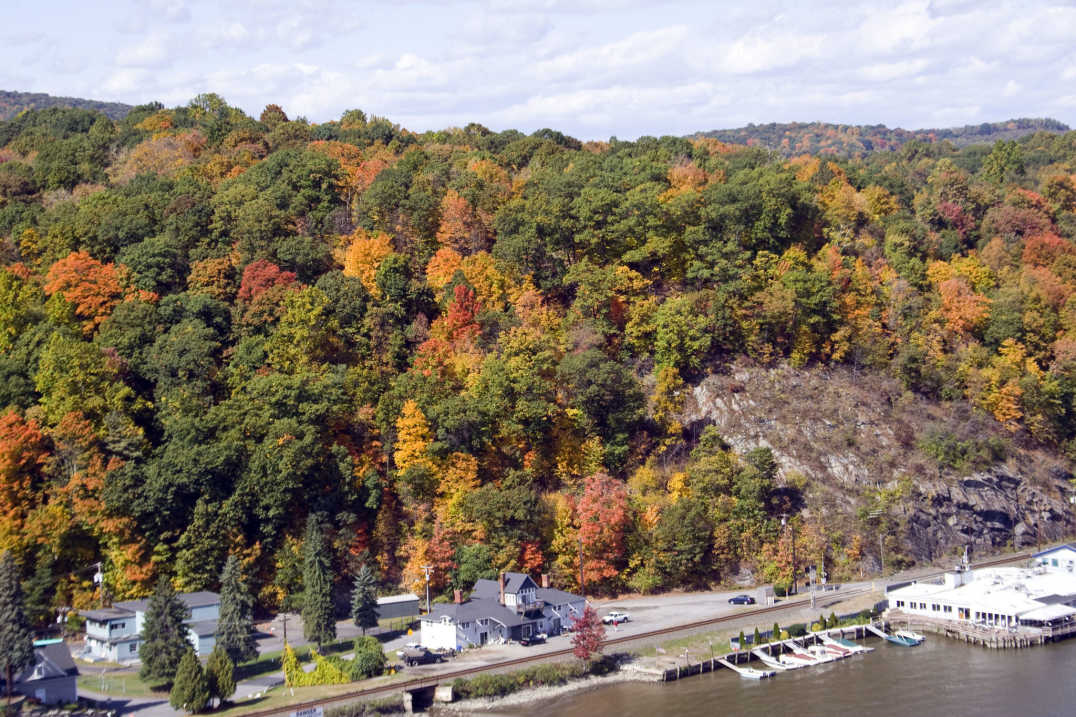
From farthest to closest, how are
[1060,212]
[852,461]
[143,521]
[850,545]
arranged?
1. [1060,212]
2. [852,461]
3. [850,545]
4. [143,521]

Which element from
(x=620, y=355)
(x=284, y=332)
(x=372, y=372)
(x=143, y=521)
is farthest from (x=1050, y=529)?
(x=143, y=521)

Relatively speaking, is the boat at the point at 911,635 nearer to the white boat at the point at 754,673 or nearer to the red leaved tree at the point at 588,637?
the white boat at the point at 754,673

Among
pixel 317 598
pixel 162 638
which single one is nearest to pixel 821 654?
pixel 317 598

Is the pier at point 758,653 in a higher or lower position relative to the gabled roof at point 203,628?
lower

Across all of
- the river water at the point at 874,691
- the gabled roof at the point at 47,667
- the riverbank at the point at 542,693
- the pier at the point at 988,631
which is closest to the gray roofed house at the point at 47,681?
the gabled roof at the point at 47,667

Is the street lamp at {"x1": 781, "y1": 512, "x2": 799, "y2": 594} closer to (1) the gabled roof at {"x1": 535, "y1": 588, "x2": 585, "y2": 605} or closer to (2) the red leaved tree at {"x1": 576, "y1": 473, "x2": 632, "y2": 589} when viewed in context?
(2) the red leaved tree at {"x1": 576, "y1": 473, "x2": 632, "y2": 589}

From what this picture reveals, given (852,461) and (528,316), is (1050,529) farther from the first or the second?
(528,316)
